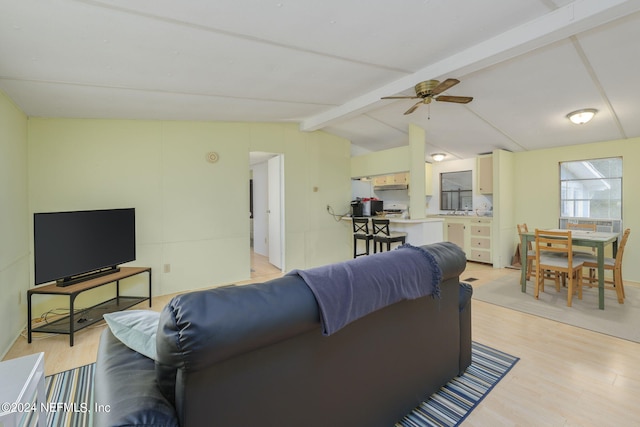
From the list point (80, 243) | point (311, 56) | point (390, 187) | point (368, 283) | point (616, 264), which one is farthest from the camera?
point (390, 187)

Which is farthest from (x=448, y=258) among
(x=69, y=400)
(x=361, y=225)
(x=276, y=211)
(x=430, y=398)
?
(x=276, y=211)

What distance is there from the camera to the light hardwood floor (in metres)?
1.73

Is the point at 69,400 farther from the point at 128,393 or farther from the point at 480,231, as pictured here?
the point at 480,231

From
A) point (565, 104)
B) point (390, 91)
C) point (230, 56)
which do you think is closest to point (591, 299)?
point (565, 104)

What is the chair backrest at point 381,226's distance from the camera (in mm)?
4545

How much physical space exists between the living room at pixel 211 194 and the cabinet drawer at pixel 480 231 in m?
0.23

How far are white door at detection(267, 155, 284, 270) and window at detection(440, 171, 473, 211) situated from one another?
3749mm

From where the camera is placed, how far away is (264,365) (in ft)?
3.52

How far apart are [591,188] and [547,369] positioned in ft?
13.3

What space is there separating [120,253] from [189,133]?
1.80m

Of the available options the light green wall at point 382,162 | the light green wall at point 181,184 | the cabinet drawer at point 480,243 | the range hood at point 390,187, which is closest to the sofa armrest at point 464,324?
the light green wall at point 382,162

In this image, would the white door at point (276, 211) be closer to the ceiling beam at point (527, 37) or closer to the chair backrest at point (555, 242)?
the ceiling beam at point (527, 37)

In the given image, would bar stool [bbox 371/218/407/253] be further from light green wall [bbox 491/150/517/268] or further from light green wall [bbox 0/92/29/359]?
light green wall [bbox 0/92/29/359]

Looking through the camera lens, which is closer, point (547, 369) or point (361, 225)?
point (547, 369)
